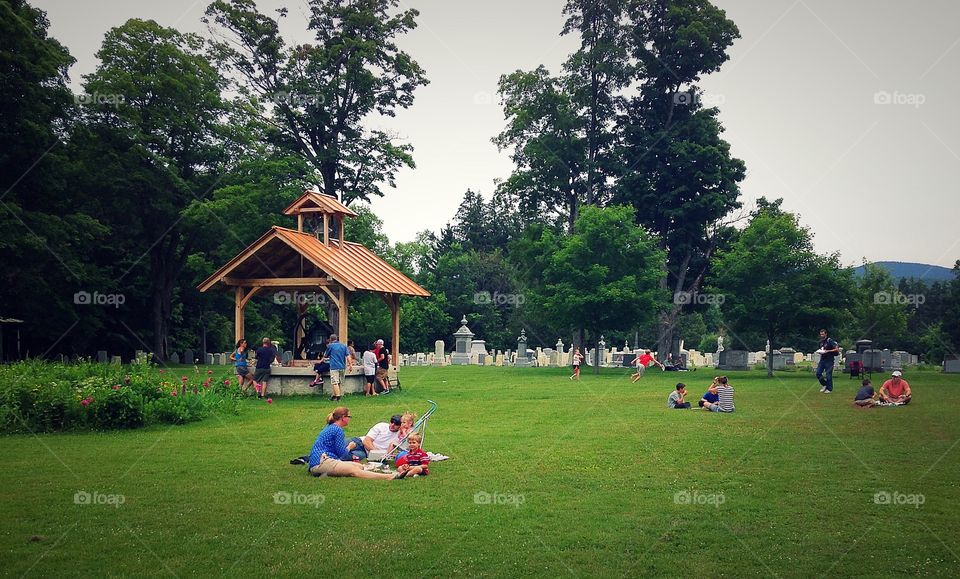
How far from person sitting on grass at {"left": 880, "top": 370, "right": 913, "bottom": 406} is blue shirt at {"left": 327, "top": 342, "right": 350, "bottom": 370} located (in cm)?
1581

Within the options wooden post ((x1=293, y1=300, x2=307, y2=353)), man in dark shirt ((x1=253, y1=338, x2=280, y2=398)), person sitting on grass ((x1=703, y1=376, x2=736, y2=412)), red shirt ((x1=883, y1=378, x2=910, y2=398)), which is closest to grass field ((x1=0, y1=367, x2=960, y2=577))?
person sitting on grass ((x1=703, y1=376, x2=736, y2=412))

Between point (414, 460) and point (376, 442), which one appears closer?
point (414, 460)

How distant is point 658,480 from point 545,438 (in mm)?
4165

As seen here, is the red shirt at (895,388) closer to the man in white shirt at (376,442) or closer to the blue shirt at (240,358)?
the man in white shirt at (376,442)

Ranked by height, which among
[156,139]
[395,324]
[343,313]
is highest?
[156,139]

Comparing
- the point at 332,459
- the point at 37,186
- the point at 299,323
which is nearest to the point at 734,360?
the point at 299,323

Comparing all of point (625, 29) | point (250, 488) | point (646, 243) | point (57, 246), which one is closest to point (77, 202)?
point (57, 246)

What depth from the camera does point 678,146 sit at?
46875 mm

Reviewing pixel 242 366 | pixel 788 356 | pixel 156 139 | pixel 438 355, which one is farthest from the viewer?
pixel 438 355

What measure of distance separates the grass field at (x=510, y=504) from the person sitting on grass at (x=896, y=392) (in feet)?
15.1

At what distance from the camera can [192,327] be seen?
5716cm

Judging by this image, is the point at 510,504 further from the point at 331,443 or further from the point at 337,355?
the point at 337,355

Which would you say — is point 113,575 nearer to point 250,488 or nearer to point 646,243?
point 250,488

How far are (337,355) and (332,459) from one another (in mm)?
12937
